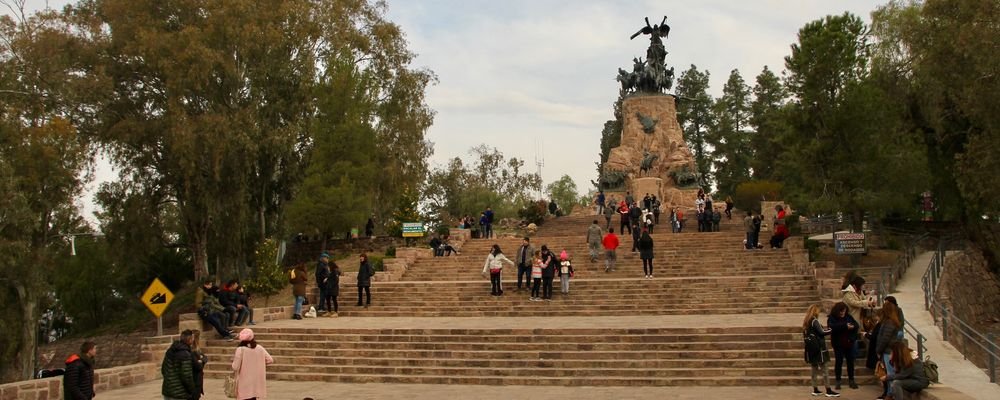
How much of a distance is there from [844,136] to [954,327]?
47.4 feet

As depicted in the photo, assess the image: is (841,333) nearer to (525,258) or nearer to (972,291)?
(525,258)

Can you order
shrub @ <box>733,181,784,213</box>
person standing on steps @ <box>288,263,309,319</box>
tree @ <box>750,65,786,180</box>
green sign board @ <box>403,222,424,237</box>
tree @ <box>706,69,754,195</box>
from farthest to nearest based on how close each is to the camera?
1. tree @ <box>706,69,754,195</box>
2. tree @ <box>750,65,786,180</box>
3. shrub @ <box>733,181,784,213</box>
4. green sign board @ <box>403,222,424,237</box>
5. person standing on steps @ <box>288,263,309,319</box>

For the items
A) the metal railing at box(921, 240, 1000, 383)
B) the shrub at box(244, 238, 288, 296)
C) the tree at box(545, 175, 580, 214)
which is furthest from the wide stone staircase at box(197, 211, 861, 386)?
the tree at box(545, 175, 580, 214)

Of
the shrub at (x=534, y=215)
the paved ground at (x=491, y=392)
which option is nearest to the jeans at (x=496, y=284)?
the paved ground at (x=491, y=392)

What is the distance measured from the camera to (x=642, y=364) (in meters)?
13.7

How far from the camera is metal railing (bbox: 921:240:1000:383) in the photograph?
11398 millimetres

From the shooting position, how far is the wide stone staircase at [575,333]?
1355 centimetres

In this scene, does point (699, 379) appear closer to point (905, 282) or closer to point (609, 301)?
point (609, 301)

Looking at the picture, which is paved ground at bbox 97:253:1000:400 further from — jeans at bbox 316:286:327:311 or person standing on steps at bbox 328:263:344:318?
jeans at bbox 316:286:327:311

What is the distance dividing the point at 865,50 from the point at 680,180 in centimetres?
1426

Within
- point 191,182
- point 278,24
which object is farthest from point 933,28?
point 191,182

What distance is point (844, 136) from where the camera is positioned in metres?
27.9

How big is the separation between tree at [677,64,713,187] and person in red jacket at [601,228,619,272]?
4997cm

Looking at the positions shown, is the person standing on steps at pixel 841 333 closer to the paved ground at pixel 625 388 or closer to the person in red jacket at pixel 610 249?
the paved ground at pixel 625 388
